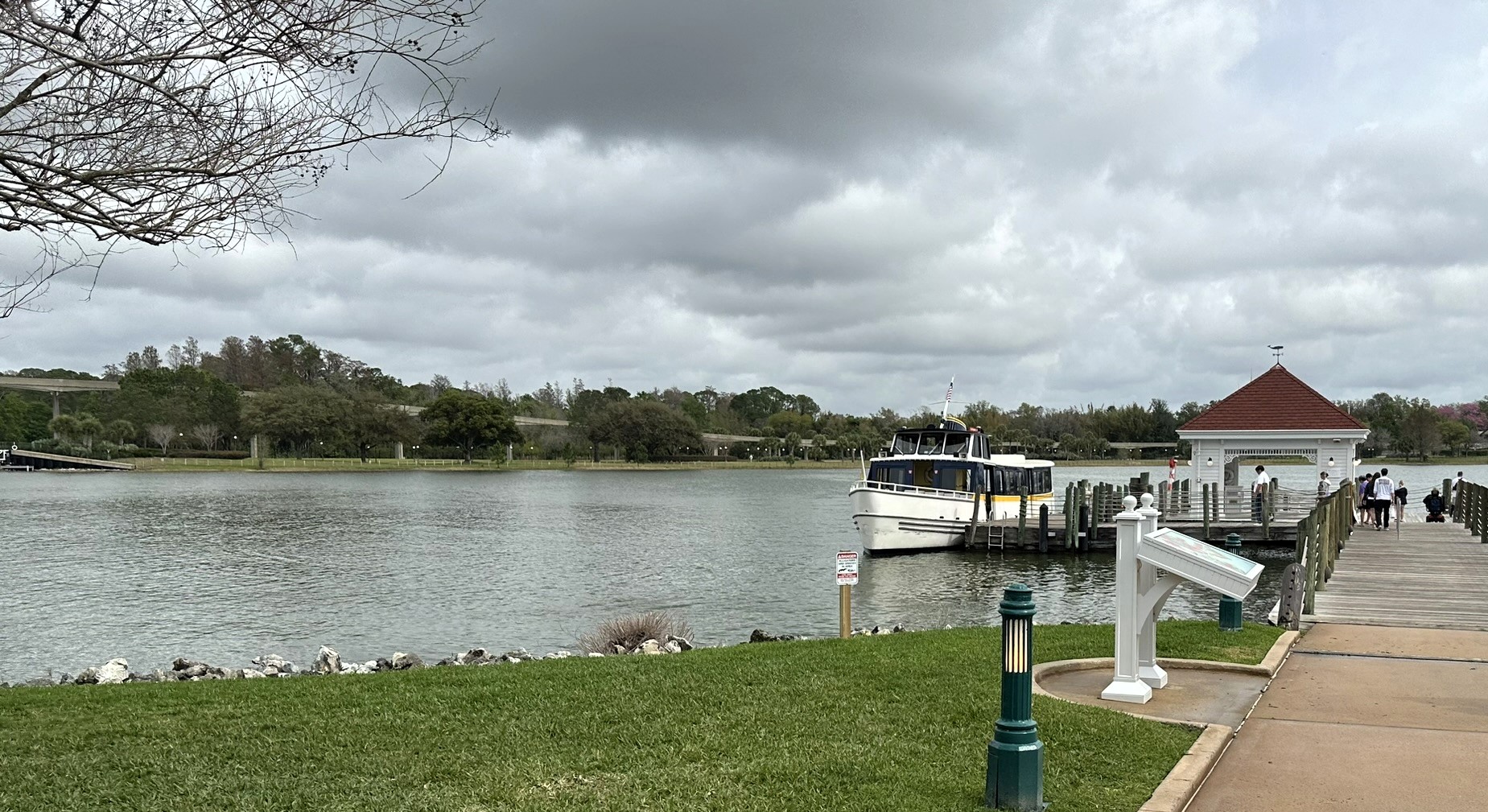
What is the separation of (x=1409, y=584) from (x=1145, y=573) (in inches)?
467

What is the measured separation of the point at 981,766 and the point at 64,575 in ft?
97.9

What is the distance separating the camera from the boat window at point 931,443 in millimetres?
39969

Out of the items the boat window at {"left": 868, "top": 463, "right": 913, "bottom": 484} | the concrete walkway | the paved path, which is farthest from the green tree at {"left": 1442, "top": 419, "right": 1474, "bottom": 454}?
the concrete walkway

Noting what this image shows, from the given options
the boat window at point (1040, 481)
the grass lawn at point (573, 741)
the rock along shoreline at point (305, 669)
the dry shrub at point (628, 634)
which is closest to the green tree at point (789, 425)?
the boat window at point (1040, 481)

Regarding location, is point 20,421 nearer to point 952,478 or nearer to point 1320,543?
point 952,478

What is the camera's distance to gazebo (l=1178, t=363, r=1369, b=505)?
3406 centimetres

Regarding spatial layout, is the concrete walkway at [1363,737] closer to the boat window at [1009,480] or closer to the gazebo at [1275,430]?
the gazebo at [1275,430]

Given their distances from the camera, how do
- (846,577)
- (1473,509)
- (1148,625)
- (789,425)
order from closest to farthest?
(1148,625), (846,577), (1473,509), (789,425)

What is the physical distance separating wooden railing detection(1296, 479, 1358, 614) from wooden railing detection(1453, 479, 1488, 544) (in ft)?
10.1

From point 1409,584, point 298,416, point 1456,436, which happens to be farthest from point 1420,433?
point 298,416

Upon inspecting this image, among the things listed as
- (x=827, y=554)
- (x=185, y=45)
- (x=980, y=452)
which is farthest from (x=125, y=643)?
(x=980, y=452)

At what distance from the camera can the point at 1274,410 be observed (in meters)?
34.7

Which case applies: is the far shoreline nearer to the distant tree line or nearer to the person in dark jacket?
the distant tree line

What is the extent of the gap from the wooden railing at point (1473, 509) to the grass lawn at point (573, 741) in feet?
65.0
